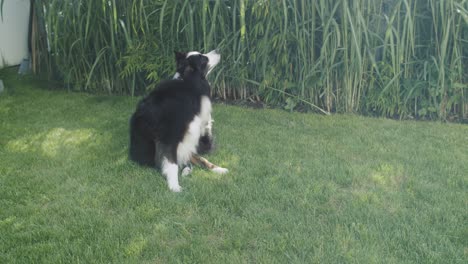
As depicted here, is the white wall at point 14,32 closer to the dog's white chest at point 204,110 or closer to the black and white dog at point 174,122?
the black and white dog at point 174,122

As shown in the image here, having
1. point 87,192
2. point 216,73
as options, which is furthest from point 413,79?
point 87,192

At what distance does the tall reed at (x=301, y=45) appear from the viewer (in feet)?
12.6

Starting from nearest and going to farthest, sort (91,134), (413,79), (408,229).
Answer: (408,229), (91,134), (413,79)

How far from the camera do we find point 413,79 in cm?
410

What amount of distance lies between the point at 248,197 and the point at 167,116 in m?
0.79

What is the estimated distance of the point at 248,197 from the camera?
239cm

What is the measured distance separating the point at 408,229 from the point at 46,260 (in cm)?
176

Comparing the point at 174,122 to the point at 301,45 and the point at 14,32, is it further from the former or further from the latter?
the point at 14,32

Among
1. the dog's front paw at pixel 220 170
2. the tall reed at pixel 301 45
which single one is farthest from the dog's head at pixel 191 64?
the tall reed at pixel 301 45

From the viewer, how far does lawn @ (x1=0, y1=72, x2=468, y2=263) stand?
1891 millimetres

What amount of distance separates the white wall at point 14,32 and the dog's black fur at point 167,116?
3798mm

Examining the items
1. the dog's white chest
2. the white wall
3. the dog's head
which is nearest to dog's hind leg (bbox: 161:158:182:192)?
the dog's white chest

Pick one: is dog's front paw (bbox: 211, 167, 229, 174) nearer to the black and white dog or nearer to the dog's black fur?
the black and white dog

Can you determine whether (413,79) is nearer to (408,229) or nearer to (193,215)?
(408,229)
